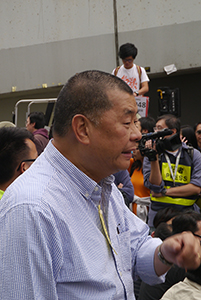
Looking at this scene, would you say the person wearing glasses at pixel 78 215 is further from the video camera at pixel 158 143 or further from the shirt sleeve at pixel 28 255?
the video camera at pixel 158 143

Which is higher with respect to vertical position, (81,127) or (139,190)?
(81,127)

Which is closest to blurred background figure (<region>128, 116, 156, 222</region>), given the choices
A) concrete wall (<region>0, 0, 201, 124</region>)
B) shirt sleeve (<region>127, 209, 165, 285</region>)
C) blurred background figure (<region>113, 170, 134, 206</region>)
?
blurred background figure (<region>113, 170, 134, 206</region>)

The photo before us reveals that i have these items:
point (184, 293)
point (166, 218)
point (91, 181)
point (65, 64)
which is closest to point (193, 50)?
point (65, 64)

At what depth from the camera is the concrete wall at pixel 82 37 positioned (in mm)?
8172

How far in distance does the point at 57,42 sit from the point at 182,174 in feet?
20.8

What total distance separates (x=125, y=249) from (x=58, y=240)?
382 millimetres

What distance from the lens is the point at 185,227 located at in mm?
2342

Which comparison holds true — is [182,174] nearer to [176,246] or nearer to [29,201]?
[176,246]

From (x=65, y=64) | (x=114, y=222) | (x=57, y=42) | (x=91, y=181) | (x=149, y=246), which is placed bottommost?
(x=149, y=246)

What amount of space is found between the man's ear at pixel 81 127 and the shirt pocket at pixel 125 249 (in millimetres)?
398

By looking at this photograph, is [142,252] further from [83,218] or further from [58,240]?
[58,240]

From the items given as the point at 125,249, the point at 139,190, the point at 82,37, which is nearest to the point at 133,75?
the point at 139,190

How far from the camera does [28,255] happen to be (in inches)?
38.2

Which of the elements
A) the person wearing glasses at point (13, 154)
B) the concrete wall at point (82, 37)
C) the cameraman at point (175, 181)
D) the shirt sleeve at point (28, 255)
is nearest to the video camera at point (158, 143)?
the cameraman at point (175, 181)
